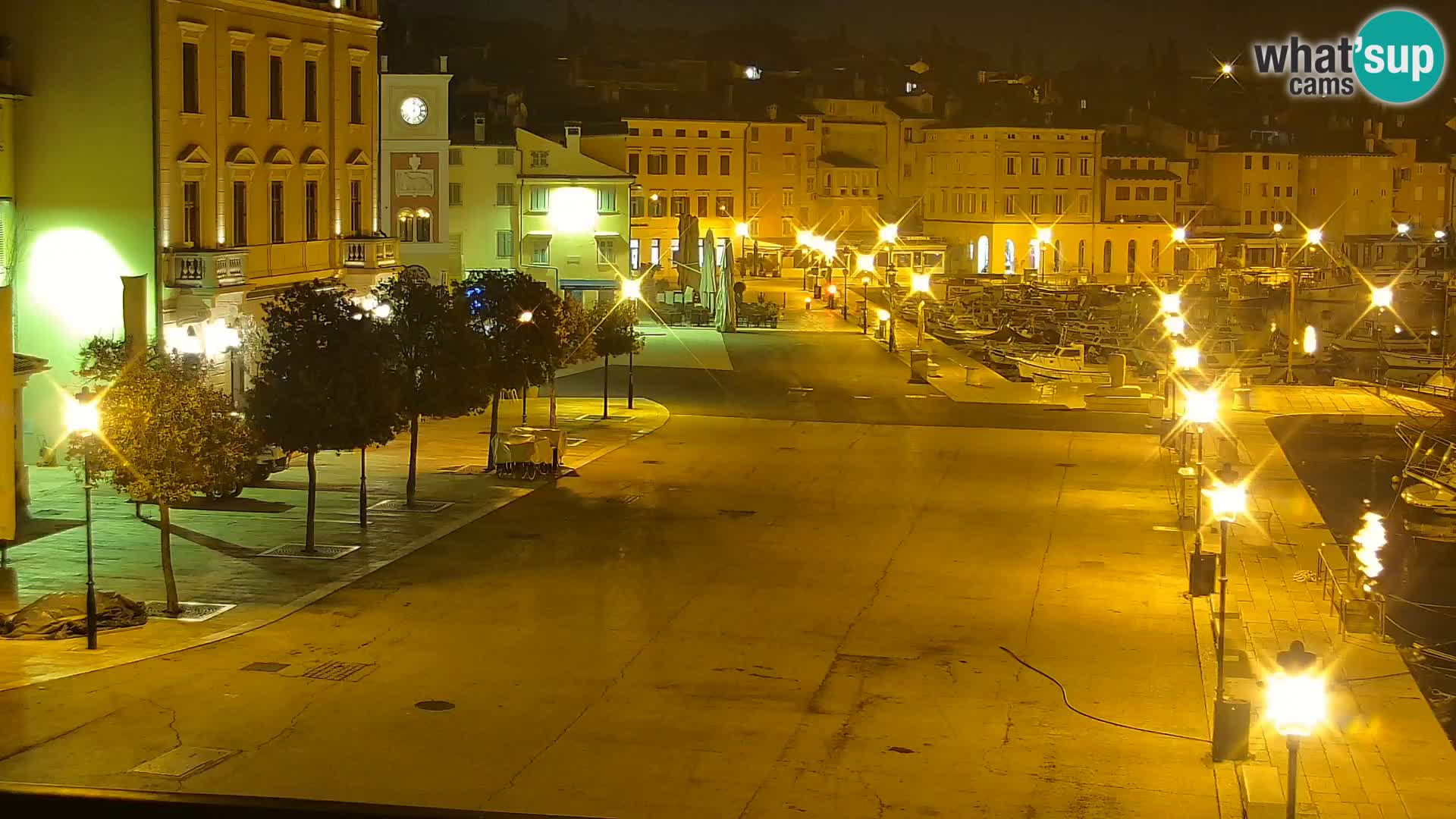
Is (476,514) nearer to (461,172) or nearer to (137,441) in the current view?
(137,441)

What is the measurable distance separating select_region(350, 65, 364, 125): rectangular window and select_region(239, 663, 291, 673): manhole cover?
25.9 metres

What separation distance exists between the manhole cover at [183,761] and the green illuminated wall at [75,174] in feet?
64.2

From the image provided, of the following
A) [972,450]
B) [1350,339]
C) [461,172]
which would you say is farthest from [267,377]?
[1350,339]

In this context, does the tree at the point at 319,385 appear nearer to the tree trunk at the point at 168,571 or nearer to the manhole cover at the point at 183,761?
the tree trunk at the point at 168,571

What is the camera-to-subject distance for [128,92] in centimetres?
3603

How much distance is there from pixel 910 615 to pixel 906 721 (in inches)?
207

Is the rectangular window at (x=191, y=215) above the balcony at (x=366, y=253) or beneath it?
above

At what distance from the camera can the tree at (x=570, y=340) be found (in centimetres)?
3975

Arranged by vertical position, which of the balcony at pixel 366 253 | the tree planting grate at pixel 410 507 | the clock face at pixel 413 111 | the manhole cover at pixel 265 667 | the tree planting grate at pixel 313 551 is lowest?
the manhole cover at pixel 265 667

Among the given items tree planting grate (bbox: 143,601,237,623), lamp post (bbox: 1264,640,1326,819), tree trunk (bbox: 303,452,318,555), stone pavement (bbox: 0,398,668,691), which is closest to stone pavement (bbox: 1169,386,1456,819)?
lamp post (bbox: 1264,640,1326,819)

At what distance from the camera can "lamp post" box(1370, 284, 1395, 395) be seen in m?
54.9

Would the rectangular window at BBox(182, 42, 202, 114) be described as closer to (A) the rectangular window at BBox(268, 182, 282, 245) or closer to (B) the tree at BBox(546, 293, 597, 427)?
(A) the rectangular window at BBox(268, 182, 282, 245)

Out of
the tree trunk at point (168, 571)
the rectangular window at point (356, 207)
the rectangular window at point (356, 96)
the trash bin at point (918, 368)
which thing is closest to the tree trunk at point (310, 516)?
the tree trunk at point (168, 571)

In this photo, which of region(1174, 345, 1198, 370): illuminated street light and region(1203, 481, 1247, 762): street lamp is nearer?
region(1203, 481, 1247, 762): street lamp
